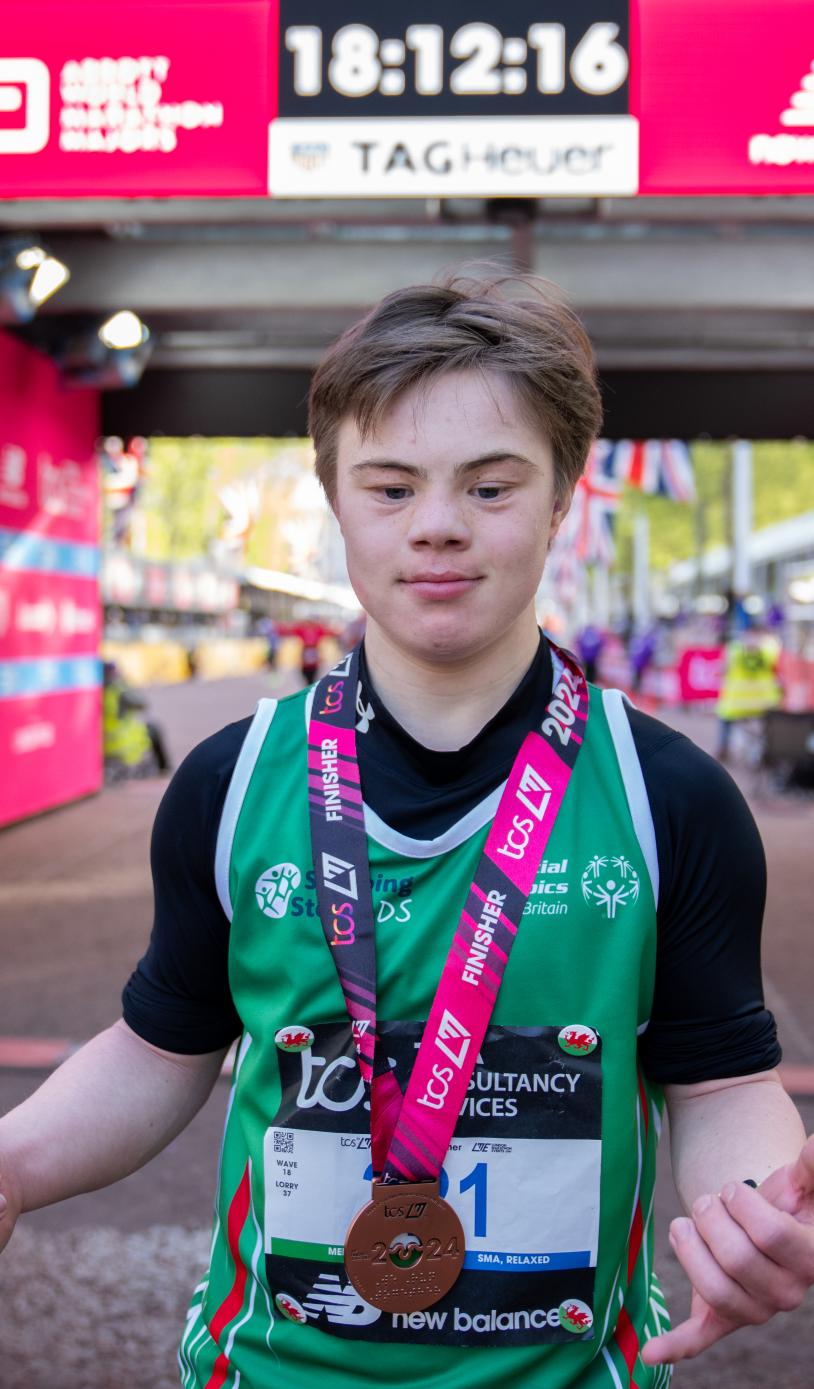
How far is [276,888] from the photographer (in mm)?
1411

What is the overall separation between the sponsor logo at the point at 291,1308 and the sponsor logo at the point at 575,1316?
0.89 ft

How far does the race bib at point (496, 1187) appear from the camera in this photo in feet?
4.44

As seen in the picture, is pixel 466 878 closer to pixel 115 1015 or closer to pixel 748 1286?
pixel 748 1286

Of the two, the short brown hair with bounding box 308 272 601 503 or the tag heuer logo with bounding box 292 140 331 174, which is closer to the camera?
the short brown hair with bounding box 308 272 601 503

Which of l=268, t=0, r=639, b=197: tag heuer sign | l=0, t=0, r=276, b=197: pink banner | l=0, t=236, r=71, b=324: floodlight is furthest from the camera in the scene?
l=0, t=236, r=71, b=324: floodlight

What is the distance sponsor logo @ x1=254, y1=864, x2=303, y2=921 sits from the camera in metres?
1.41

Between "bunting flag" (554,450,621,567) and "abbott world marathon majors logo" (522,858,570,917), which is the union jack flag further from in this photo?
"abbott world marathon majors logo" (522,858,570,917)

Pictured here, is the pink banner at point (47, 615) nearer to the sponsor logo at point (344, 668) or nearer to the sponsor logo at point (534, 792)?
the sponsor logo at point (344, 668)

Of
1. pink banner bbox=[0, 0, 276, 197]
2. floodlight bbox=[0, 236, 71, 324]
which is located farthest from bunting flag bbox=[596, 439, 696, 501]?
pink banner bbox=[0, 0, 276, 197]

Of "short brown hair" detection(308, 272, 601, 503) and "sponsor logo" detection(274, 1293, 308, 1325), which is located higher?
"short brown hair" detection(308, 272, 601, 503)

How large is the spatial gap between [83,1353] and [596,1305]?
214 centimetres

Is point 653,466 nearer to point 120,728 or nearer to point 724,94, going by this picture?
point 120,728

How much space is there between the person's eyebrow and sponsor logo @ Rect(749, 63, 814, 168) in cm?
324

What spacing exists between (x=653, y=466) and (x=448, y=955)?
1478 cm
